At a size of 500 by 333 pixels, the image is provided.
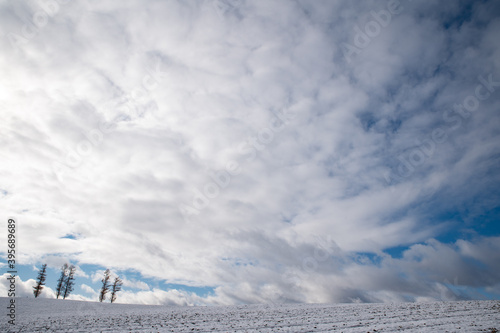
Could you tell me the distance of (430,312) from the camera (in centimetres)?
2478

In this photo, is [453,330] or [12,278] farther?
[12,278]

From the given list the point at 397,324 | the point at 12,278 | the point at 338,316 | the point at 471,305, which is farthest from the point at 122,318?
the point at 471,305

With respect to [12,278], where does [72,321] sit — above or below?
below

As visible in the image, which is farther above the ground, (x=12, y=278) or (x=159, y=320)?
(x=12, y=278)

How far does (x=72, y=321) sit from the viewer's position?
90.4 ft

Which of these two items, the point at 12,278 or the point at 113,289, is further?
the point at 113,289

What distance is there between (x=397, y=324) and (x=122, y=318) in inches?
1140

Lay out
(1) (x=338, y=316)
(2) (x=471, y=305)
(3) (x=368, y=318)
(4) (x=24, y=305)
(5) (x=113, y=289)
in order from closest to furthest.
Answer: (3) (x=368, y=318) → (1) (x=338, y=316) → (2) (x=471, y=305) → (4) (x=24, y=305) → (5) (x=113, y=289)

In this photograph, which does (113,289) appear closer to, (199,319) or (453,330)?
(199,319)

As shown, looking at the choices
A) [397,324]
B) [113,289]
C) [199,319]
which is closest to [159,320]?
[199,319]

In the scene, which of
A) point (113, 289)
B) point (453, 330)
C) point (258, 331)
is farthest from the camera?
point (113, 289)

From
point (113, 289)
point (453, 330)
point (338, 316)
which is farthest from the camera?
point (113, 289)

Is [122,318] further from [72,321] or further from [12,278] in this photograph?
[12,278]

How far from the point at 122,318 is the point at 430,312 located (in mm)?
33685
